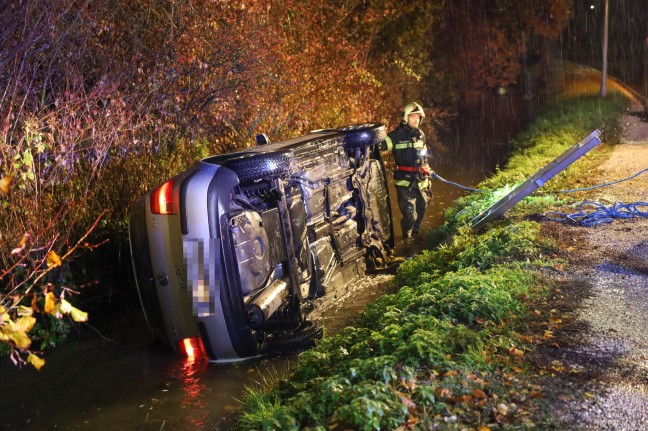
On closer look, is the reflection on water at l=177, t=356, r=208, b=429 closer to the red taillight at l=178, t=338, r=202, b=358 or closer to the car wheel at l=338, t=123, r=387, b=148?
the red taillight at l=178, t=338, r=202, b=358

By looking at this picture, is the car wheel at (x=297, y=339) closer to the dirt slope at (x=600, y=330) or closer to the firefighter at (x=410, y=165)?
the dirt slope at (x=600, y=330)

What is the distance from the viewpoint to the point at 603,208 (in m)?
9.07

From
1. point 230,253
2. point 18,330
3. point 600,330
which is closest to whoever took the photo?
point 18,330

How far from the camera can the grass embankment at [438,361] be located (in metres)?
3.97

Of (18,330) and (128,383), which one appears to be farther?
(128,383)

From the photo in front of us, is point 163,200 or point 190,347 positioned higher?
point 163,200

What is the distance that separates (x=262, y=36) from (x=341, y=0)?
6418 mm

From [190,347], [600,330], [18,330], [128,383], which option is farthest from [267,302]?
[18,330]

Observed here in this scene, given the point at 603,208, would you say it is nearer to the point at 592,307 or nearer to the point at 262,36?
the point at 592,307

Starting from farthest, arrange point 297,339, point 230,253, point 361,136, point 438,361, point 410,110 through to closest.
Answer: point 410,110, point 361,136, point 297,339, point 230,253, point 438,361

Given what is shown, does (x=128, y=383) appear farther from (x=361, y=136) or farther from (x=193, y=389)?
(x=361, y=136)

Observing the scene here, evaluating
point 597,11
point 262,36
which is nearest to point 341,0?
point 262,36

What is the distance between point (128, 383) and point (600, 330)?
11.5ft

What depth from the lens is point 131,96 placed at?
912cm
